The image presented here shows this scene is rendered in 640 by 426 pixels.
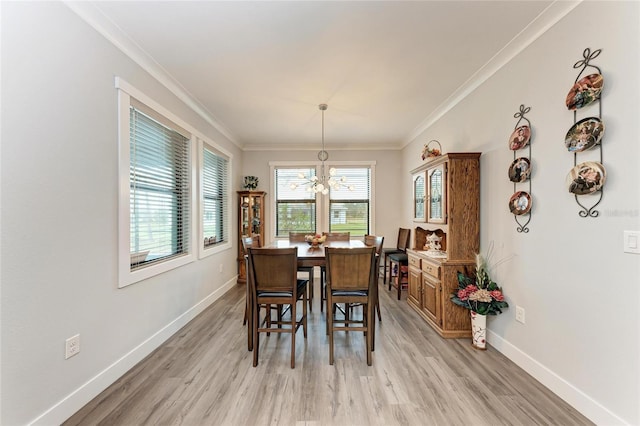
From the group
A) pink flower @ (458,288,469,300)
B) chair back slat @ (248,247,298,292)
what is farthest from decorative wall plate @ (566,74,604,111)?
chair back slat @ (248,247,298,292)

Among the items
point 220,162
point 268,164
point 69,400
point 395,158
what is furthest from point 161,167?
point 395,158

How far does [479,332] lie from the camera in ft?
8.05

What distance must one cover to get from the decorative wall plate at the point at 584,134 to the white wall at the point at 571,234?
0.14 ft

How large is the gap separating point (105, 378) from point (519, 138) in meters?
3.75

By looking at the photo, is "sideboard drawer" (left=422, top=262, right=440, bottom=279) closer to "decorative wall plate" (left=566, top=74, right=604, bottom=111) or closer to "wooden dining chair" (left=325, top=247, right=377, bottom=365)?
"wooden dining chair" (left=325, top=247, right=377, bottom=365)

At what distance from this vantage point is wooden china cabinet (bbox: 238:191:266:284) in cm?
488

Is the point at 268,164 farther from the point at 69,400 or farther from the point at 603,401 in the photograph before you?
the point at 603,401

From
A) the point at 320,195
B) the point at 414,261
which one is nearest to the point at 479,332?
the point at 414,261

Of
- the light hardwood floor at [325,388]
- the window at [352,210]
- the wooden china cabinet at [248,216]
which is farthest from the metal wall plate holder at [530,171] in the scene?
the wooden china cabinet at [248,216]

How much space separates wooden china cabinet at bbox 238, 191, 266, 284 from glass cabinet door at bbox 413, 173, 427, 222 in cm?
277

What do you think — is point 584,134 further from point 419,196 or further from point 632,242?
point 419,196

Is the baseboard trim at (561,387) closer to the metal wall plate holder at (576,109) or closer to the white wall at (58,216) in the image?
the metal wall plate holder at (576,109)

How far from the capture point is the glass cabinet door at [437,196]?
287 centimetres

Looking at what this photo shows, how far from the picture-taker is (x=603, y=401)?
61.3 inches
